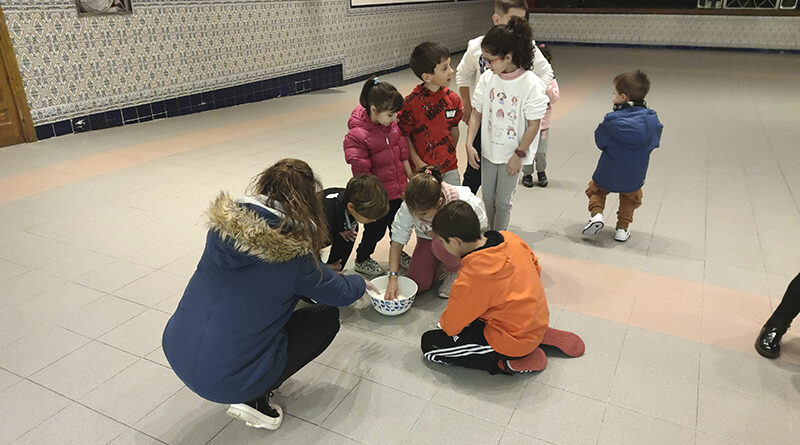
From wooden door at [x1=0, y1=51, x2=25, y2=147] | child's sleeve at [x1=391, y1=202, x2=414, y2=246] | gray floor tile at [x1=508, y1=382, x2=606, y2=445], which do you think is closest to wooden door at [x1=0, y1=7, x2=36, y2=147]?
wooden door at [x1=0, y1=51, x2=25, y2=147]

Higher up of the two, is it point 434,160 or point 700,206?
point 434,160

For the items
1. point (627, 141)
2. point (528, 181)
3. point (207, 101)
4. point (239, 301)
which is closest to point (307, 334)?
point (239, 301)

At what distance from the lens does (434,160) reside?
2.68m

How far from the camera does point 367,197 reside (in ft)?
6.57

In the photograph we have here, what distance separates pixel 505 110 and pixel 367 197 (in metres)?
0.89

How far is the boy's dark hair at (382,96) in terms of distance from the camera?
2.29 metres

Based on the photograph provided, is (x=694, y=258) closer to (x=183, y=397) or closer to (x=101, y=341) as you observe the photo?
(x=183, y=397)

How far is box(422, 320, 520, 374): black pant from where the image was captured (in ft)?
6.14

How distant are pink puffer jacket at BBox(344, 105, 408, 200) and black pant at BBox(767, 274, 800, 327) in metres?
1.63

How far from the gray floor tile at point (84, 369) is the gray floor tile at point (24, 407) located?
0.03 meters

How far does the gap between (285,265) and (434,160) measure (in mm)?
1392

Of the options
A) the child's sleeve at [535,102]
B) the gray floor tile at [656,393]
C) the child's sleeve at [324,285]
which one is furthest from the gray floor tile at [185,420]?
the child's sleeve at [535,102]

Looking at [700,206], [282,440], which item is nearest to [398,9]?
[700,206]

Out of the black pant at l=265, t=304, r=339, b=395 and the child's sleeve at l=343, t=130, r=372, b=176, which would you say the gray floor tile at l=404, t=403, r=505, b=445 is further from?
the child's sleeve at l=343, t=130, r=372, b=176
